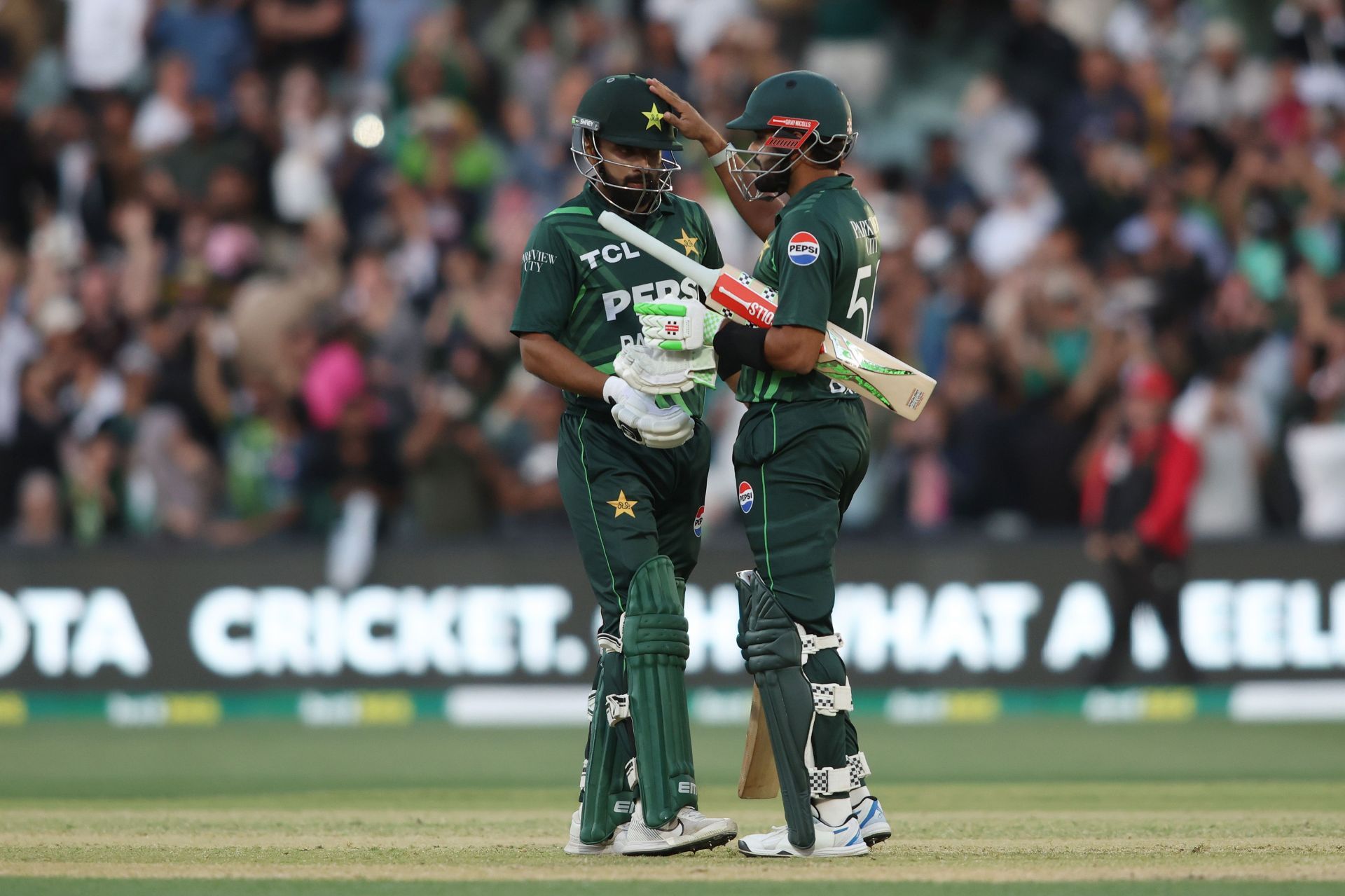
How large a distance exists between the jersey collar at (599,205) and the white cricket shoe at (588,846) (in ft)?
6.96

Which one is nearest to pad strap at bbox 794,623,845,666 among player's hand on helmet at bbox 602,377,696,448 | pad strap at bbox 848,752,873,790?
pad strap at bbox 848,752,873,790

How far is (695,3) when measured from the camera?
55.8 ft

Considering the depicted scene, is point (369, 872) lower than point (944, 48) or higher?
lower

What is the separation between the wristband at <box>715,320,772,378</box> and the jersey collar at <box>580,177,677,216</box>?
717mm

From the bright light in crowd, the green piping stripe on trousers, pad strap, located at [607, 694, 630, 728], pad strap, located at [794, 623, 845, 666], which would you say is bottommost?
pad strap, located at [607, 694, 630, 728]

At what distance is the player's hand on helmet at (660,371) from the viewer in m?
6.63

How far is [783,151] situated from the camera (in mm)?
6766

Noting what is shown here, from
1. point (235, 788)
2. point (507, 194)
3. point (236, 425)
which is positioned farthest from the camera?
point (507, 194)

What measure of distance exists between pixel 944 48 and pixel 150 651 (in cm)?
841

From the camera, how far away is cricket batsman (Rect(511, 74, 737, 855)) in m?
6.68

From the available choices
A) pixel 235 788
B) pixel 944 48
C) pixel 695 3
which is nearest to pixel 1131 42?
pixel 944 48

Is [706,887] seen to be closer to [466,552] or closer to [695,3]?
[466,552]

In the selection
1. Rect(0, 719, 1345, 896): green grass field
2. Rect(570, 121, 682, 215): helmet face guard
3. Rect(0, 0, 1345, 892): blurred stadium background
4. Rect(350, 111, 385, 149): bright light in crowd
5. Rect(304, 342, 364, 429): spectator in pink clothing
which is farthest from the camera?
Rect(350, 111, 385, 149): bright light in crowd

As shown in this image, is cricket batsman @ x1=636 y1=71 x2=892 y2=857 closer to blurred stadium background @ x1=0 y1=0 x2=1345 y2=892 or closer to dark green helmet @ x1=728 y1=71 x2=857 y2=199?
dark green helmet @ x1=728 y1=71 x2=857 y2=199
